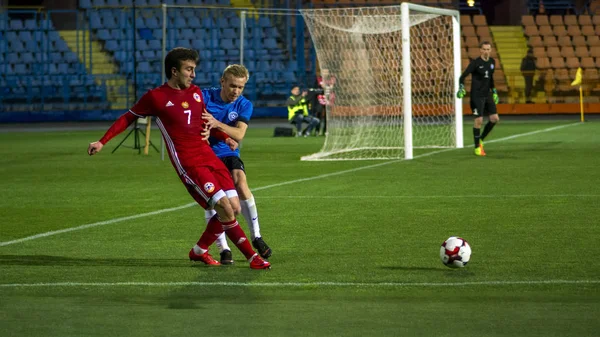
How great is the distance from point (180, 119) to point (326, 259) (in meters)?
1.51

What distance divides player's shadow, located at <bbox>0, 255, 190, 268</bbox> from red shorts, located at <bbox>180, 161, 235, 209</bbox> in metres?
0.58

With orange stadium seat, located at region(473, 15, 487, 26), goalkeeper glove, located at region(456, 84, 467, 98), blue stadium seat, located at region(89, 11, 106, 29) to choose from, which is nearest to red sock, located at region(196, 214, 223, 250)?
goalkeeper glove, located at region(456, 84, 467, 98)

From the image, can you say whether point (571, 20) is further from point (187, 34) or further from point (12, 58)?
point (12, 58)

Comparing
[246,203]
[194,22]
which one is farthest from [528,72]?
[246,203]

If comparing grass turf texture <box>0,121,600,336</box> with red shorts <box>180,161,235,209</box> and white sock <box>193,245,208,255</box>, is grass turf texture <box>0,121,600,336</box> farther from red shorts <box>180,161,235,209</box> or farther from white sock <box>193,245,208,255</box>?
red shorts <box>180,161,235,209</box>

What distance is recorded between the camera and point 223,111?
26.5 ft

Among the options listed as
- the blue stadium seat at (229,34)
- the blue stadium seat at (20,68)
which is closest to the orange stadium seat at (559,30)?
the blue stadium seat at (229,34)

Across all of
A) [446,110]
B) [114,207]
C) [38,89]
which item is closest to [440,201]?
[114,207]

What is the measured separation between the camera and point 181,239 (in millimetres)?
9227

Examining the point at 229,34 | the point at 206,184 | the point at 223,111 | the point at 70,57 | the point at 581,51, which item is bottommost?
the point at 206,184

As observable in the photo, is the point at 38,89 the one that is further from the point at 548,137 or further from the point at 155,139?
the point at 548,137

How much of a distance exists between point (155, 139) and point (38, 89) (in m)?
12.8

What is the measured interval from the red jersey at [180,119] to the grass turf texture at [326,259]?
2.63 ft

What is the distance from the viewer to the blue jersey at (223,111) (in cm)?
804
